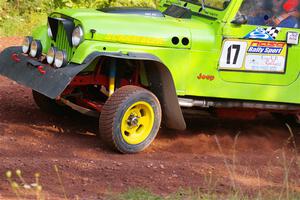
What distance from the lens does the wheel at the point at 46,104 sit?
289 inches

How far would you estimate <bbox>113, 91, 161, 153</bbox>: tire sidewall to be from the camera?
6184 millimetres

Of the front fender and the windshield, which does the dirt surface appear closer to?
the front fender

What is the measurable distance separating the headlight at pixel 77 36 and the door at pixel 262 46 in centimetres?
150

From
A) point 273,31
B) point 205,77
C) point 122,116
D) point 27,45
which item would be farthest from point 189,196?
point 27,45

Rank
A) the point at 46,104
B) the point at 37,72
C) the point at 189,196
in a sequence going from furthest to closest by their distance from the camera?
the point at 46,104, the point at 37,72, the point at 189,196

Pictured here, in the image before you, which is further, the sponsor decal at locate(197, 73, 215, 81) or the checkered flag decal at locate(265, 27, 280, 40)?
the checkered flag decal at locate(265, 27, 280, 40)

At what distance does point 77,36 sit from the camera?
6.30 meters

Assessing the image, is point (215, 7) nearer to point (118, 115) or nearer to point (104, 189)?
point (118, 115)

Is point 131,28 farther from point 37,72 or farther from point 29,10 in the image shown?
point 29,10

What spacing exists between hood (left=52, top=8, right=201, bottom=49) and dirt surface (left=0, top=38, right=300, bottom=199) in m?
1.11

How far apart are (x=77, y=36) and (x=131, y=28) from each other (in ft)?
1.78

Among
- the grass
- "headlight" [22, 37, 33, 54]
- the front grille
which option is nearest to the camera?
the grass

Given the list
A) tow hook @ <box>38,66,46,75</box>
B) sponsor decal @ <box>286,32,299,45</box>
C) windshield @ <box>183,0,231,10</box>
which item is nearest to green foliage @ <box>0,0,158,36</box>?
windshield @ <box>183,0,231,10</box>

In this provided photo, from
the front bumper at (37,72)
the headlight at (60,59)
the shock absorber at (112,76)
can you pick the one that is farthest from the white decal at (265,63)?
the headlight at (60,59)
